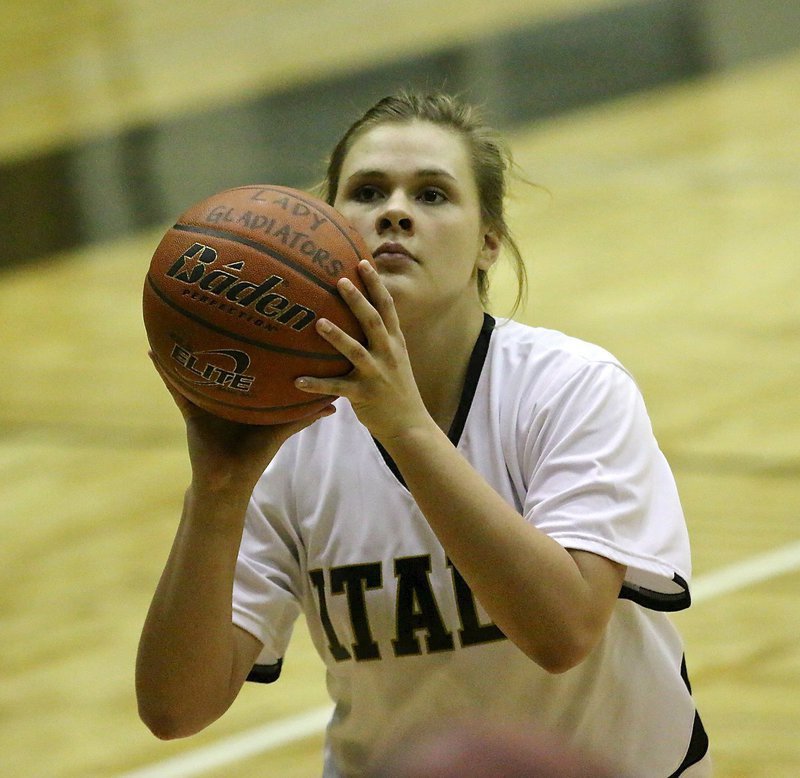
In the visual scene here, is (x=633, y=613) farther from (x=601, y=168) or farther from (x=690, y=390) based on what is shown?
(x=601, y=168)

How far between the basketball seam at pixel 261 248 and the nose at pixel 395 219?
0.21 metres

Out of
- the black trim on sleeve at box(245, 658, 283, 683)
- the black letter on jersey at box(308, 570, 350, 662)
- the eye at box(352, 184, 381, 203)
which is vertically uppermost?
the eye at box(352, 184, 381, 203)

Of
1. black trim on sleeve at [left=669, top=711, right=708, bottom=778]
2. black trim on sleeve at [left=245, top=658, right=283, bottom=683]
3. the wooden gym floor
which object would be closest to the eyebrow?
black trim on sleeve at [left=245, top=658, right=283, bottom=683]

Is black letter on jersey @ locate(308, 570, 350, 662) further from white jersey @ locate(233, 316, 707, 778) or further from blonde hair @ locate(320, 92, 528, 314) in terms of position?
blonde hair @ locate(320, 92, 528, 314)

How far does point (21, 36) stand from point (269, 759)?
10.9m

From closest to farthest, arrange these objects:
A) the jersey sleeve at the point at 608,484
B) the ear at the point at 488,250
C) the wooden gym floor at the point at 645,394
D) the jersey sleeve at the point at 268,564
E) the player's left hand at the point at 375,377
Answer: the player's left hand at the point at 375,377, the jersey sleeve at the point at 608,484, the jersey sleeve at the point at 268,564, the ear at the point at 488,250, the wooden gym floor at the point at 645,394

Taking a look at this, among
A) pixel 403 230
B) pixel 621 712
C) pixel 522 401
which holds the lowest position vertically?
pixel 621 712

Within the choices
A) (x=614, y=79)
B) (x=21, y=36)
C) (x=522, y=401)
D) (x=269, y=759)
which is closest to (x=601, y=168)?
(x=614, y=79)

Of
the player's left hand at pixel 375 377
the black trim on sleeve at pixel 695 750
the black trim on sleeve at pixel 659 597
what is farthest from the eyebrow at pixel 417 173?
the black trim on sleeve at pixel 695 750

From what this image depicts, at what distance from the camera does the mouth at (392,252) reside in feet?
6.98

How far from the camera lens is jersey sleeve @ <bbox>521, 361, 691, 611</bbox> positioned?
2.04 metres

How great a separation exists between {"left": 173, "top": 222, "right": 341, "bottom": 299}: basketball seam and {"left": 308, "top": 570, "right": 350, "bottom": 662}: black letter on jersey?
1.55 ft

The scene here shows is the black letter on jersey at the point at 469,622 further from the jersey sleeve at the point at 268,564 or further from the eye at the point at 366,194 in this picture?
the eye at the point at 366,194

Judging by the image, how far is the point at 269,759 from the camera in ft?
10.4
